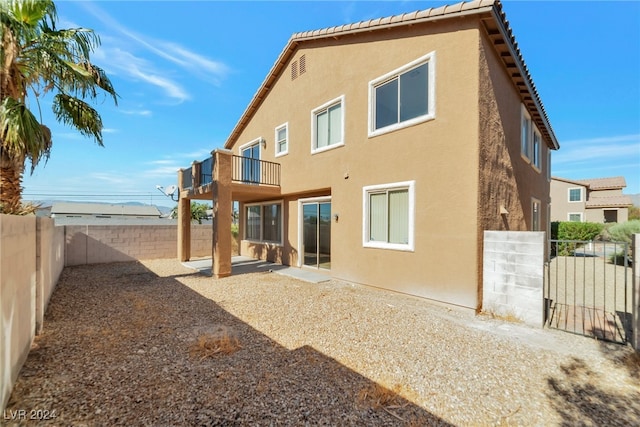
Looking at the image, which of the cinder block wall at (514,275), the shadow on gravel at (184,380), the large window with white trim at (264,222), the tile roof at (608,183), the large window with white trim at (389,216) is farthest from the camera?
the tile roof at (608,183)

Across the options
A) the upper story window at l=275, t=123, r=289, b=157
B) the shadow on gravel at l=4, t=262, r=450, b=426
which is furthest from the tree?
the shadow on gravel at l=4, t=262, r=450, b=426

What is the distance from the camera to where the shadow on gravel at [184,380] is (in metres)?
2.71

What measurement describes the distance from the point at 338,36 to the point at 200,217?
66.8 feet

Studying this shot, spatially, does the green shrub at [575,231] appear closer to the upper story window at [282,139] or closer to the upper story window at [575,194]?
the upper story window at [575,194]

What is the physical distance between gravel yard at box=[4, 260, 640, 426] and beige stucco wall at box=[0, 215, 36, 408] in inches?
10.0

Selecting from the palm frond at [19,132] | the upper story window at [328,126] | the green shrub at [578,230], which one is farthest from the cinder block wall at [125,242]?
the green shrub at [578,230]

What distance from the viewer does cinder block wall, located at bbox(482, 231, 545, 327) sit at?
204 inches

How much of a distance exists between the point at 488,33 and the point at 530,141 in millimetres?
5820

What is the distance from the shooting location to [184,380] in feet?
10.9

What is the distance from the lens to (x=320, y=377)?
345 cm

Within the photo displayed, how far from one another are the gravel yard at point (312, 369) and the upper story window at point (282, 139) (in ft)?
24.3

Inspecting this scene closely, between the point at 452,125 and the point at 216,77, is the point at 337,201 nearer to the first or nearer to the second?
the point at 452,125

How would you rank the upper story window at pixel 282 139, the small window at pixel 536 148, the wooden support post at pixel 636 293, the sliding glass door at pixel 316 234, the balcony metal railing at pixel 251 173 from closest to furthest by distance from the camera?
the wooden support post at pixel 636 293
the sliding glass door at pixel 316 234
the small window at pixel 536 148
the balcony metal railing at pixel 251 173
the upper story window at pixel 282 139

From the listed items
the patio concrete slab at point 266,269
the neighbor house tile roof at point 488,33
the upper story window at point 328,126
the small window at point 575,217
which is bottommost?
the patio concrete slab at point 266,269
